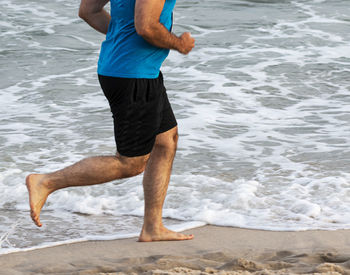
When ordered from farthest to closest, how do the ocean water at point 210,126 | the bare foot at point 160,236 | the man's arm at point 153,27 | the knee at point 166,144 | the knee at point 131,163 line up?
the ocean water at point 210,126, the bare foot at point 160,236, the knee at point 166,144, the knee at point 131,163, the man's arm at point 153,27

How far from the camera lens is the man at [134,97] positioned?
10.2 feet

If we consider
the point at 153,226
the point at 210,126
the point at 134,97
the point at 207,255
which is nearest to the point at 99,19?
the point at 134,97

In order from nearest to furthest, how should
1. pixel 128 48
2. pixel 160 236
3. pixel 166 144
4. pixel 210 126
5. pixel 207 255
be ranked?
pixel 128 48
pixel 207 255
pixel 166 144
pixel 160 236
pixel 210 126

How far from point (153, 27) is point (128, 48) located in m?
0.20

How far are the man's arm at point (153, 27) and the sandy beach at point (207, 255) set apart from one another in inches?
42.7

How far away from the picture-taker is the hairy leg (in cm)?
346

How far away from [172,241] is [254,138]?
9.69 ft

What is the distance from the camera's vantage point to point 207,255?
130 inches

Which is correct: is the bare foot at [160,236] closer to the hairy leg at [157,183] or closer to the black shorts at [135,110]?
the hairy leg at [157,183]

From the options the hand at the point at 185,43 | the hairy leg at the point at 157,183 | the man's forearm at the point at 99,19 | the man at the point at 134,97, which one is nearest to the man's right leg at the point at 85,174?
the man at the point at 134,97

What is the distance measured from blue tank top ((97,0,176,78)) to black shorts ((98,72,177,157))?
0.04 m

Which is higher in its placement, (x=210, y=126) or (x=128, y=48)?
(x=128, y=48)

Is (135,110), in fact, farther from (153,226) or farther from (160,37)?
(153,226)

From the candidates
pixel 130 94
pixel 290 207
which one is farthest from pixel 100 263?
pixel 290 207
